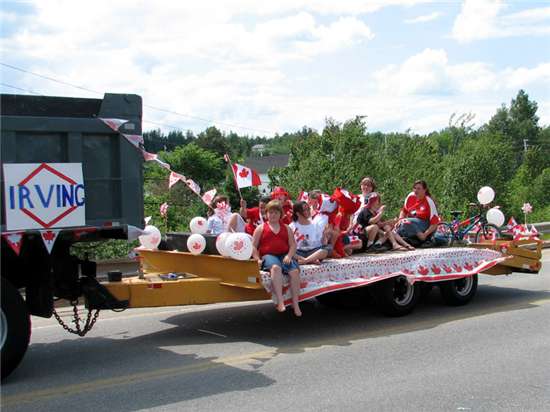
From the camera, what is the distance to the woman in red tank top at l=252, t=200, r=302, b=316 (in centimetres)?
783

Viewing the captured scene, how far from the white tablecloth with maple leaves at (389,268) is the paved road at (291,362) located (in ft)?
1.82

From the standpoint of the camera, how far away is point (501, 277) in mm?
13211

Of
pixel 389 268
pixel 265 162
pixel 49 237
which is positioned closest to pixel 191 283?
pixel 49 237

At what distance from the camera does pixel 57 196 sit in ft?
20.3

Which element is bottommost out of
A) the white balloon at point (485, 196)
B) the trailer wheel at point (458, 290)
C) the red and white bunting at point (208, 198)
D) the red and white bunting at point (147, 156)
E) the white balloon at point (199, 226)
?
the trailer wheel at point (458, 290)

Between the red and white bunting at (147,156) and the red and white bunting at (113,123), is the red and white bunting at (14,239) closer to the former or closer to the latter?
the red and white bunting at (113,123)

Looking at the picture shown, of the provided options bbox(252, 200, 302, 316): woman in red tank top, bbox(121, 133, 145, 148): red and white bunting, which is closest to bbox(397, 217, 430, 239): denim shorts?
bbox(252, 200, 302, 316): woman in red tank top

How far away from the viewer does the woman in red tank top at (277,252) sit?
783 cm

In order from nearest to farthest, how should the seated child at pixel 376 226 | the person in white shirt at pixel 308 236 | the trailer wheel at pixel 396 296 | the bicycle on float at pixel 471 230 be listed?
the person in white shirt at pixel 308 236 < the trailer wheel at pixel 396 296 < the seated child at pixel 376 226 < the bicycle on float at pixel 471 230

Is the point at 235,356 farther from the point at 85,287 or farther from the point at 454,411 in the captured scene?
the point at 454,411

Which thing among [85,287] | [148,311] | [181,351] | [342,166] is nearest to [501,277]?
[148,311]

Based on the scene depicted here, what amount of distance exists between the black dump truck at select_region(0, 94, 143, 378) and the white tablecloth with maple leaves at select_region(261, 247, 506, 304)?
2.06m

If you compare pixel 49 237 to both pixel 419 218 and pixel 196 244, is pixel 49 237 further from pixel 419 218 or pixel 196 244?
pixel 419 218

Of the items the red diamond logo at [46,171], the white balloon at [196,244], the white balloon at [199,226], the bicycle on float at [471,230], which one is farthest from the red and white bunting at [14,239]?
the bicycle on float at [471,230]
